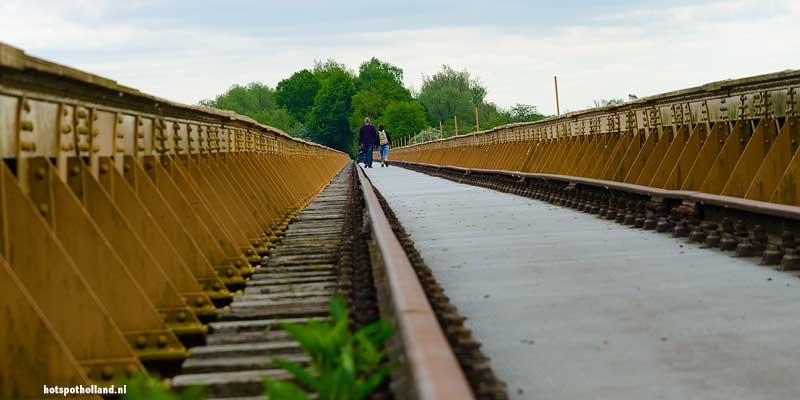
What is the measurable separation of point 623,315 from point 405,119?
538ft

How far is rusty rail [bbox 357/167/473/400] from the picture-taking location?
2.87 m

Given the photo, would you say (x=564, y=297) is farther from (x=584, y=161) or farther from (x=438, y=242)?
(x=584, y=161)

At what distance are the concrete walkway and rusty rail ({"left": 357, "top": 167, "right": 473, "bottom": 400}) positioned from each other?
60 cm

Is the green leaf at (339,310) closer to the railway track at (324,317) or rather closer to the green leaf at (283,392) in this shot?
the railway track at (324,317)

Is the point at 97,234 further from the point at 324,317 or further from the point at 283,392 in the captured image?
the point at 283,392

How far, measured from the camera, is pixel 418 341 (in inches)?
137

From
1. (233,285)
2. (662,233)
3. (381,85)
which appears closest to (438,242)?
(662,233)

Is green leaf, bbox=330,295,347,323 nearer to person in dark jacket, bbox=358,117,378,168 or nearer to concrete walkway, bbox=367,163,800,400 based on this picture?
concrete walkway, bbox=367,163,800,400

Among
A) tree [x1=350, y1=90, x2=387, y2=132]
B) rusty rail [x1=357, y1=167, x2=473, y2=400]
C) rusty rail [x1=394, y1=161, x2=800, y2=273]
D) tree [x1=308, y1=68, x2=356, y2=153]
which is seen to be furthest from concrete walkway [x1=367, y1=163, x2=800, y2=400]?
tree [x1=308, y1=68, x2=356, y2=153]

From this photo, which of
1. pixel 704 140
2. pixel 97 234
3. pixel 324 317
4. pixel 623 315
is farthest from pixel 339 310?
pixel 704 140

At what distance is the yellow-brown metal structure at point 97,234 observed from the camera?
431 cm

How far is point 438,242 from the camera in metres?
11.7

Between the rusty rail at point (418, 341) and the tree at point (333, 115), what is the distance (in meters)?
182

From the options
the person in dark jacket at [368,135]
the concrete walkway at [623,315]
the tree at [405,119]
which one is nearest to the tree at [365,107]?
the tree at [405,119]
